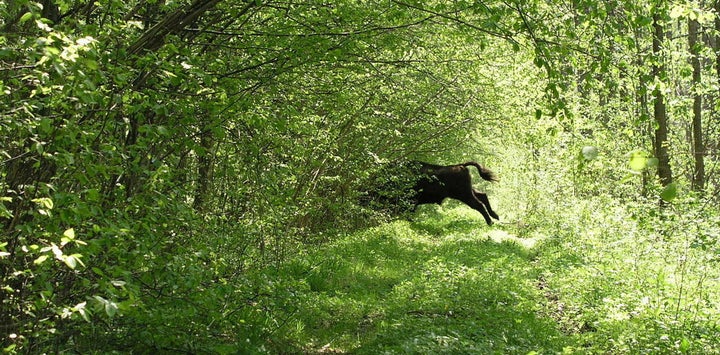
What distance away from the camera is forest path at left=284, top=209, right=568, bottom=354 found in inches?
255

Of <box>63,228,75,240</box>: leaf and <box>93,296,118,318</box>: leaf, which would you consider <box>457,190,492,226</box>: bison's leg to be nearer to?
<box>63,228,75,240</box>: leaf

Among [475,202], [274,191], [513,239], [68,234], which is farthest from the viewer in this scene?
[475,202]

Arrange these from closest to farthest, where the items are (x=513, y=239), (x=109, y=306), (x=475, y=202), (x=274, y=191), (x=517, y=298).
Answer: (x=109, y=306) < (x=274, y=191) < (x=517, y=298) < (x=513, y=239) < (x=475, y=202)

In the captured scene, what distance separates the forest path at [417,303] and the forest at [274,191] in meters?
0.04

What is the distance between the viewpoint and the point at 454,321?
282 inches

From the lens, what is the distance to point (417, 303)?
793 centimetres

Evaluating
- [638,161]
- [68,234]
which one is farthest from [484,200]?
[638,161]

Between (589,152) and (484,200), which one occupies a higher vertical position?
(589,152)

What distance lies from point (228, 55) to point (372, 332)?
3.26 m

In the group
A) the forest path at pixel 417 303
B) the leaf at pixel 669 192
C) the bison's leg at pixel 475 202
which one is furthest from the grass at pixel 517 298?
the bison's leg at pixel 475 202

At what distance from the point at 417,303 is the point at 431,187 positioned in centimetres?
1039

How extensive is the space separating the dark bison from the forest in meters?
A: 3.02

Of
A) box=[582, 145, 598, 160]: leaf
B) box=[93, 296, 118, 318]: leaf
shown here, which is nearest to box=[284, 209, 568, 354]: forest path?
box=[93, 296, 118, 318]: leaf

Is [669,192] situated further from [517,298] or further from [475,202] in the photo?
[475,202]
